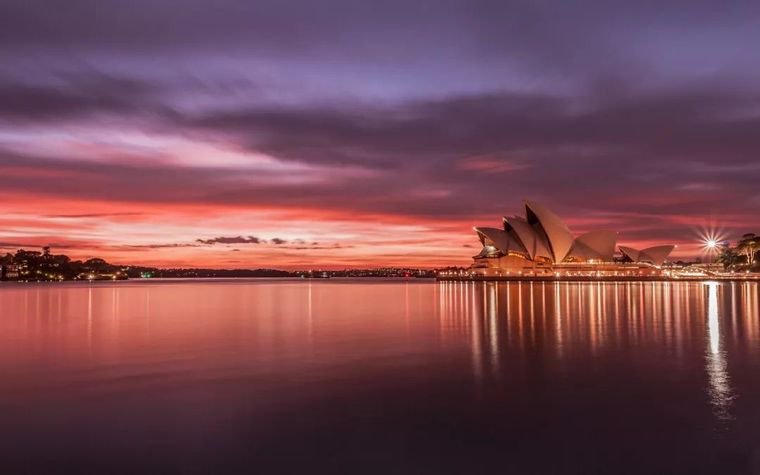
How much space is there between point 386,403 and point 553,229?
112m

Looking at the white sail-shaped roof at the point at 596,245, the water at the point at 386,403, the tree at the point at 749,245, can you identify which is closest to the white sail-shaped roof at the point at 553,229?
the white sail-shaped roof at the point at 596,245

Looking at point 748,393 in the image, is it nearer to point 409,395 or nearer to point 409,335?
point 409,395

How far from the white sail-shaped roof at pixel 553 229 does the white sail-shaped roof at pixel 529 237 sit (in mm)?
1332

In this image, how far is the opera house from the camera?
122m

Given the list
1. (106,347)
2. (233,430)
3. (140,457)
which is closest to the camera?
(140,457)

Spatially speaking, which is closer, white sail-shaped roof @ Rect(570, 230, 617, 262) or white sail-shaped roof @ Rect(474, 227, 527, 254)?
white sail-shaped roof @ Rect(474, 227, 527, 254)

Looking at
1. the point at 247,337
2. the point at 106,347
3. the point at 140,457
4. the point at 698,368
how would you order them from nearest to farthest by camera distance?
the point at 140,457 < the point at 698,368 < the point at 106,347 < the point at 247,337

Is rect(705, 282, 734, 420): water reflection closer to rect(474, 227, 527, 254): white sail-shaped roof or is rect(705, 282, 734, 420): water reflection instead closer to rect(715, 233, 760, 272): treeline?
rect(474, 227, 527, 254): white sail-shaped roof

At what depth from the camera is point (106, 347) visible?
77.0 ft

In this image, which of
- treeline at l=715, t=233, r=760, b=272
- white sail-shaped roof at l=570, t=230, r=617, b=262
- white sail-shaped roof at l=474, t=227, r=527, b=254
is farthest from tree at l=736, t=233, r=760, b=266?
white sail-shaped roof at l=474, t=227, r=527, b=254

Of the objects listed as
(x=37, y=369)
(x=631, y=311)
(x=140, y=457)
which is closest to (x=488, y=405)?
(x=140, y=457)

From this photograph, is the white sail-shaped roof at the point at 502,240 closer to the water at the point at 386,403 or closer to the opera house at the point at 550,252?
the opera house at the point at 550,252

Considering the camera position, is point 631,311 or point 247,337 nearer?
point 247,337

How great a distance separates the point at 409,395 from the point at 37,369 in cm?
1127
